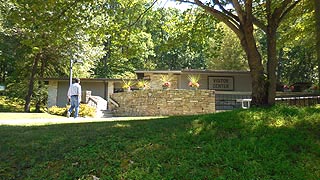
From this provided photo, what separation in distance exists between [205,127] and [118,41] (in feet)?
16.8

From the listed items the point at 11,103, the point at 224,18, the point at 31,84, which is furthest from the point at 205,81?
the point at 11,103

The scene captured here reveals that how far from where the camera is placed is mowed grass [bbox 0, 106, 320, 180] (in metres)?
3.74

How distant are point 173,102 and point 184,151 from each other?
36.1 ft

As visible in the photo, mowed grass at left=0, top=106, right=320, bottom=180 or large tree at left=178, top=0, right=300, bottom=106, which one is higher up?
large tree at left=178, top=0, right=300, bottom=106

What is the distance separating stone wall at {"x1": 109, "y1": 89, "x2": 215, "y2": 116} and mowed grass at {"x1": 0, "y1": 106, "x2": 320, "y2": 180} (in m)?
9.34

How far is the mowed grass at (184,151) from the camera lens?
374 centimetres

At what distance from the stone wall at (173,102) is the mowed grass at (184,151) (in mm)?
9335

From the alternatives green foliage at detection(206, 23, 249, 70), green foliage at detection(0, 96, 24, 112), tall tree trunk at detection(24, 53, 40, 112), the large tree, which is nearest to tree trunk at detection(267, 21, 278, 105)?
the large tree

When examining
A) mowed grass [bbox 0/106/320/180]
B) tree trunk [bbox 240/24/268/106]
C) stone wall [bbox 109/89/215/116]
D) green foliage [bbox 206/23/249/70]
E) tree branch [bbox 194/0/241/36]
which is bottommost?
mowed grass [bbox 0/106/320/180]

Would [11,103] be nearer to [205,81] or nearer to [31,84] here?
[31,84]

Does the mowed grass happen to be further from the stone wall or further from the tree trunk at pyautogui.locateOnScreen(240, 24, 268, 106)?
the stone wall

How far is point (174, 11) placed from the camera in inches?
482

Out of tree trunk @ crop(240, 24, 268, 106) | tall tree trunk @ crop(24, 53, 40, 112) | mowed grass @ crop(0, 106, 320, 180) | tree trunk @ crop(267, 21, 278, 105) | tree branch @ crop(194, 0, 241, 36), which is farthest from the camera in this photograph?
tall tree trunk @ crop(24, 53, 40, 112)

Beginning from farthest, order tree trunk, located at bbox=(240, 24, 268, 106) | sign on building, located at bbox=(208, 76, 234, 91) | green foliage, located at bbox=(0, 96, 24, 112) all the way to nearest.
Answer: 1. green foliage, located at bbox=(0, 96, 24, 112)
2. sign on building, located at bbox=(208, 76, 234, 91)
3. tree trunk, located at bbox=(240, 24, 268, 106)
